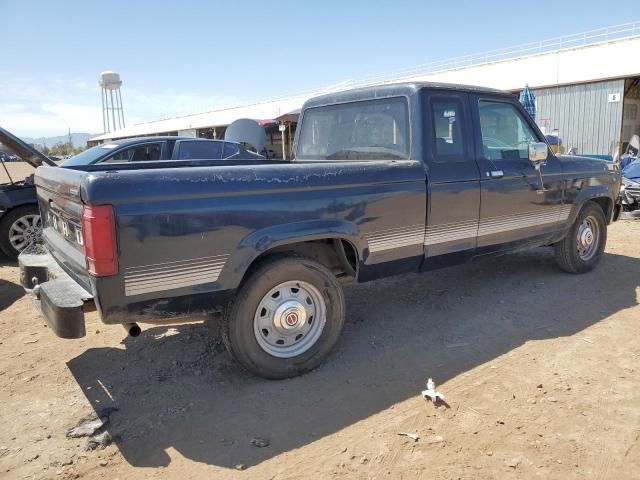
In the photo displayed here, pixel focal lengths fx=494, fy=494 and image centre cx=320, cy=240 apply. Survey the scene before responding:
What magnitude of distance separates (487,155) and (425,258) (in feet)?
3.76

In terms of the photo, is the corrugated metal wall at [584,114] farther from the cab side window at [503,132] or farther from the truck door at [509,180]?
the cab side window at [503,132]

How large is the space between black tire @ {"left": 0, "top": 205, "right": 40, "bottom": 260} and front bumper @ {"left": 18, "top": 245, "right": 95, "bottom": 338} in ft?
11.5

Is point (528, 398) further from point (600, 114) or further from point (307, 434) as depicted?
point (600, 114)

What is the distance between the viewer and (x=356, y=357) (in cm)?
370

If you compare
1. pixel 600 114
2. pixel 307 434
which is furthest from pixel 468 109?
pixel 600 114

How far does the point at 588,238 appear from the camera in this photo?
565cm

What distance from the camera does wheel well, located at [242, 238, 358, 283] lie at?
3.55 m

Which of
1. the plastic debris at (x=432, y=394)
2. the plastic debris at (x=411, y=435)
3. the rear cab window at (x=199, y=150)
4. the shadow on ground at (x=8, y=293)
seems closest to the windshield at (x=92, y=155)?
the rear cab window at (x=199, y=150)

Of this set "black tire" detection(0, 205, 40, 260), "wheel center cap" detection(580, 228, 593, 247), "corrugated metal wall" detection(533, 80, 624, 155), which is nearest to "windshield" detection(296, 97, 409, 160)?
"wheel center cap" detection(580, 228, 593, 247)

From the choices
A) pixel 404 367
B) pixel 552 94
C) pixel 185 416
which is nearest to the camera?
pixel 185 416

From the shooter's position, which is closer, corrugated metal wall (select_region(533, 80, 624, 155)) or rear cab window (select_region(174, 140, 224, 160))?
rear cab window (select_region(174, 140, 224, 160))

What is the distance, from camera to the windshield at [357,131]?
Answer: 13.1 feet

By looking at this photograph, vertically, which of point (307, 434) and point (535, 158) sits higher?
point (535, 158)

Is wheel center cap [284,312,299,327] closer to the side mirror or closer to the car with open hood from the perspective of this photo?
the car with open hood
